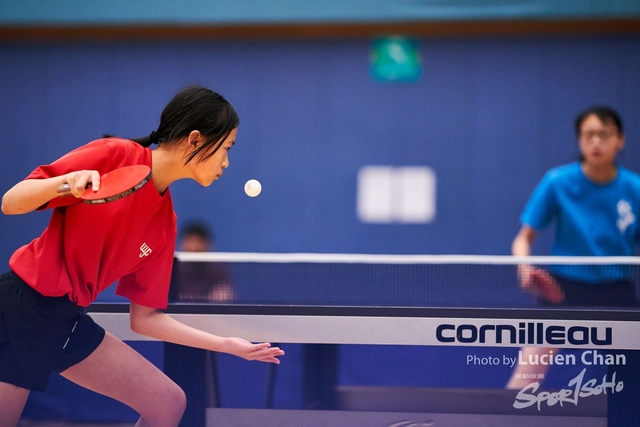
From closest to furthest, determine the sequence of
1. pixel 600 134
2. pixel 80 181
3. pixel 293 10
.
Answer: pixel 80 181 → pixel 600 134 → pixel 293 10

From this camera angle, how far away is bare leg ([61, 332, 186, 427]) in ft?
7.23

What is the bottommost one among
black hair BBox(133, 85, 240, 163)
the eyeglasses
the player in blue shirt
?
the player in blue shirt

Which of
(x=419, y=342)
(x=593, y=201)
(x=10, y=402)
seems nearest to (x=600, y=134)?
(x=593, y=201)

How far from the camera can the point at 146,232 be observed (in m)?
2.14

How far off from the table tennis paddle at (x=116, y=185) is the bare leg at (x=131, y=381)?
0.65 metres

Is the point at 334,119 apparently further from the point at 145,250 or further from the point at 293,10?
the point at 145,250

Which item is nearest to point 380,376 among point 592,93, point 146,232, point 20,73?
point 146,232

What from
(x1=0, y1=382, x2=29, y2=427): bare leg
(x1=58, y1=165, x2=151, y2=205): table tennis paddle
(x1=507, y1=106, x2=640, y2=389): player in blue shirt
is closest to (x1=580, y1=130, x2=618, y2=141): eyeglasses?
(x1=507, y1=106, x2=640, y2=389): player in blue shirt

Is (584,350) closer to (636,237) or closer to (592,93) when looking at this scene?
(636,237)

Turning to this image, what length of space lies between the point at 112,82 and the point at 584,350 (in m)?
5.12

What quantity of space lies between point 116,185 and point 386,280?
1.33 m

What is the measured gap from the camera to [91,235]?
2.00 metres

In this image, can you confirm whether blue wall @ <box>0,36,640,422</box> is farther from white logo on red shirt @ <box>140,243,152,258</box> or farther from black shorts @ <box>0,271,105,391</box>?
black shorts @ <box>0,271,105,391</box>

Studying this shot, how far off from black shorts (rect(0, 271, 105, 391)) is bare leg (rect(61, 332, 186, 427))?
0.15m
